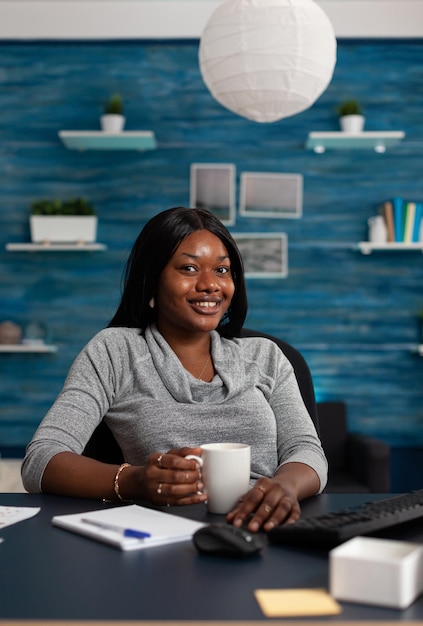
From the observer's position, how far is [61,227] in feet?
14.6

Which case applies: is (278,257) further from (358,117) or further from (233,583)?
(233,583)

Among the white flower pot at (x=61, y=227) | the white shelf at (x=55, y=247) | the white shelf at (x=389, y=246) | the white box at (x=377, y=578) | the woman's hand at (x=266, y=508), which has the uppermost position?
the white flower pot at (x=61, y=227)

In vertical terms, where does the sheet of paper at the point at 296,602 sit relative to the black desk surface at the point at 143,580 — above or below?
above

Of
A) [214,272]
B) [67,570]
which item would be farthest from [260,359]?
[67,570]

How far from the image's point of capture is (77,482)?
1.43 meters

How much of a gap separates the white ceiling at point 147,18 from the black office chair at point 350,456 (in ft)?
6.84

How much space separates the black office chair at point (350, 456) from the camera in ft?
12.6

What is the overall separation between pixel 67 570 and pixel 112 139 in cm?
369

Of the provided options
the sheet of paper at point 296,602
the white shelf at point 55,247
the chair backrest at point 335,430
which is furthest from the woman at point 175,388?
the white shelf at point 55,247

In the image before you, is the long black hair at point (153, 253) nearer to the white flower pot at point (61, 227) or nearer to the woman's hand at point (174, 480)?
the woman's hand at point (174, 480)

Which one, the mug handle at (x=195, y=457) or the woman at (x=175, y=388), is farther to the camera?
the woman at (x=175, y=388)

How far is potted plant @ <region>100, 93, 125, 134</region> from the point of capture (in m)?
4.40

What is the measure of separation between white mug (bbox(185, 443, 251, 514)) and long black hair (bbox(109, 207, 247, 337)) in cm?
71

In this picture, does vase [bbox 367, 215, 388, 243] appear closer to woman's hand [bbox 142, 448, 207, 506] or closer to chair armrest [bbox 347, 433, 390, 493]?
chair armrest [bbox 347, 433, 390, 493]
